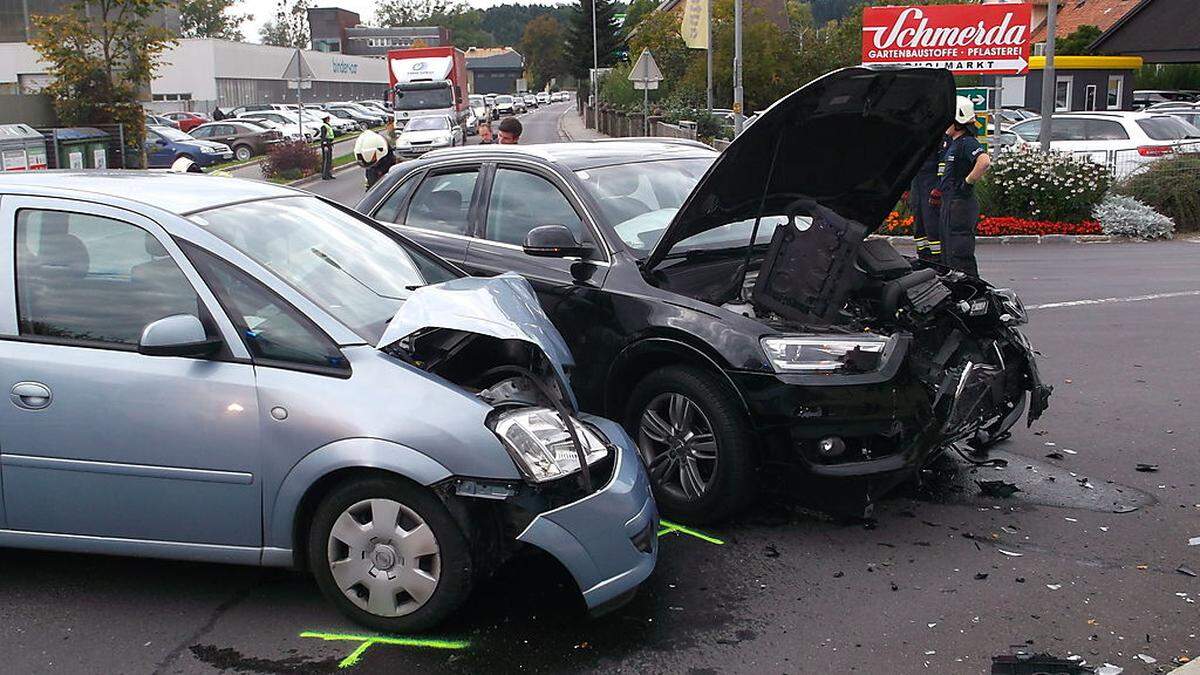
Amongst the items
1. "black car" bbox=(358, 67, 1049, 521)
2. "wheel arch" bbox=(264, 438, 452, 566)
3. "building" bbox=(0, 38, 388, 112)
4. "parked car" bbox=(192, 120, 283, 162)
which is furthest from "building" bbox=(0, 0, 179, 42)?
"wheel arch" bbox=(264, 438, 452, 566)

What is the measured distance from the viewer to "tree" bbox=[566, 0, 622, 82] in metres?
78.9

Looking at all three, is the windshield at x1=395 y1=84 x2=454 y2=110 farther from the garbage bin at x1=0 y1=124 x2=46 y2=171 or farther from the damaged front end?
the damaged front end

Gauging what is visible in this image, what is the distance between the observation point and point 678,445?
5.41 metres

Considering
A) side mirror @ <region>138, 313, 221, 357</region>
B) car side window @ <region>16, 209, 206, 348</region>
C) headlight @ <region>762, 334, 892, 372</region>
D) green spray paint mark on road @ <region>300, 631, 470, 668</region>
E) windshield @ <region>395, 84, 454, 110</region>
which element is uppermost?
windshield @ <region>395, 84, 454, 110</region>

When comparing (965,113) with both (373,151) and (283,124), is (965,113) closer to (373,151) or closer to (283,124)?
(373,151)

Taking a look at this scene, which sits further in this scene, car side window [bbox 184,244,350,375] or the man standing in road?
the man standing in road

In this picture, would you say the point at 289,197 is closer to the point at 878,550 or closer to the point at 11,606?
the point at 11,606

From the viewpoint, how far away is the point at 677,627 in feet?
14.1

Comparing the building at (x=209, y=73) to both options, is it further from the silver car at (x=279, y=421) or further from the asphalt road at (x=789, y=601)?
the asphalt road at (x=789, y=601)

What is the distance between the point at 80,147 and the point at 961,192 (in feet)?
67.2

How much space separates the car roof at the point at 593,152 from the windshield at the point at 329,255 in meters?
1.36

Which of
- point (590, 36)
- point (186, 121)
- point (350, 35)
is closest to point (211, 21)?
point (350, 35)

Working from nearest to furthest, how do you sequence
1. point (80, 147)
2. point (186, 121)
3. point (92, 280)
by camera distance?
point (92, 280), point (80, 147), point (186, 121)

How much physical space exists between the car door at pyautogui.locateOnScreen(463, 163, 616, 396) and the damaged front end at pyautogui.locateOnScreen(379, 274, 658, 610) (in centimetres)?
116
